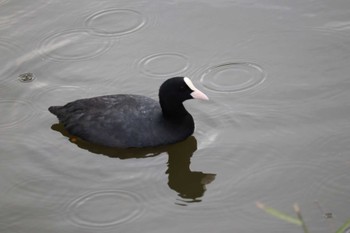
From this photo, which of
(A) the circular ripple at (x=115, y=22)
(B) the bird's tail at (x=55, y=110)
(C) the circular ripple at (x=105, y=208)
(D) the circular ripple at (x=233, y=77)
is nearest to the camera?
(C) the circular ripple at (x=105, y=208)

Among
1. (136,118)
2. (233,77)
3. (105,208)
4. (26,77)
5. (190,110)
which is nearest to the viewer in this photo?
(105,208)

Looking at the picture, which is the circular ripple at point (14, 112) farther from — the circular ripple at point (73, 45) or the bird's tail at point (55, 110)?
the circular ripple at point (73, 45)

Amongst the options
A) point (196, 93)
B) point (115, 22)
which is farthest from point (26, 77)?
point (196, 93)

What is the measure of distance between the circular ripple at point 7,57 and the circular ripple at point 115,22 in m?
0.94

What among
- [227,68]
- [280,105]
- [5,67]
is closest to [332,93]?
[280,105]

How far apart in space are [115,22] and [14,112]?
1947 millimetres

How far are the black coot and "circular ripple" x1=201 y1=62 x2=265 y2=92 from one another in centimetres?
67

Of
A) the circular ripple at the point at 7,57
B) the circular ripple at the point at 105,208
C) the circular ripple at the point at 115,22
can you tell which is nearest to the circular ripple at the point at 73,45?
the circular ripple at the point at 115,22

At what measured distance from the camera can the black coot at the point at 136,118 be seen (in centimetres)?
682

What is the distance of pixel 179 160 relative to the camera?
677 centimetres

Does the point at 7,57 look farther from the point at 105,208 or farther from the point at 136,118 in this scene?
the point at 105,208

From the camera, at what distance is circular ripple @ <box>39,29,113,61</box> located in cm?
814

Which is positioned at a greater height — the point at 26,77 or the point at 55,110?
the point at 26,77

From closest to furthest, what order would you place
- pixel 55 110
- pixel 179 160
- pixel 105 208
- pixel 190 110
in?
1. pixel 105 208
2. pixel 179 160
3. pixel 55 110
4. pixel 190 110
